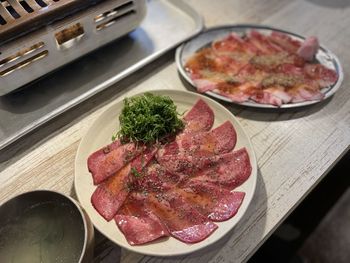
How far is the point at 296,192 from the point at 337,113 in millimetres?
508

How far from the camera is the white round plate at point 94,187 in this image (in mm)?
1033

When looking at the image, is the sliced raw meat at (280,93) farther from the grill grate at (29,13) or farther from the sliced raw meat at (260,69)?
the grill grate at (29,13)

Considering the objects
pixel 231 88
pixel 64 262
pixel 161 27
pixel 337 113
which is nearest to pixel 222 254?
pixel 64 262

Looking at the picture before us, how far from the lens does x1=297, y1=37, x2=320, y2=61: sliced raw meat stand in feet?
5.52

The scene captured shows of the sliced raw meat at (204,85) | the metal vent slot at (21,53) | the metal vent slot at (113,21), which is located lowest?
the sliced raw meat at (204,85)

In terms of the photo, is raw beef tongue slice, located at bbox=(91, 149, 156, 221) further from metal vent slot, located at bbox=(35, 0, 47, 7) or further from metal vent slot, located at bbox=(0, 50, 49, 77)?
metal vent slot, located at bbox=(35, 0, 47, 7)

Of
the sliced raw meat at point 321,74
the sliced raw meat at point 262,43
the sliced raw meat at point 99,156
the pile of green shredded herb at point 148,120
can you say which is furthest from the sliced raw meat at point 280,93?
the sliced raw meat at point 99,156

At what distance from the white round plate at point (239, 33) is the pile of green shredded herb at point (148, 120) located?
28 cm

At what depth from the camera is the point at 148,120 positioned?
129 cm

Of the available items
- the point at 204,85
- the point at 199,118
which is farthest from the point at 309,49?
the point at 199,118

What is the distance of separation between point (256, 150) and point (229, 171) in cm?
24

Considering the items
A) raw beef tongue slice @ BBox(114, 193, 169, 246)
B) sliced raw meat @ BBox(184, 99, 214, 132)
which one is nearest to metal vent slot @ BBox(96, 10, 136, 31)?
sliced raw meat @ BBox(184, 99, 214, 132)

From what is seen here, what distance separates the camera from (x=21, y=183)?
1.29 meters

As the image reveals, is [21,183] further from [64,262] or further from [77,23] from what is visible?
[77,23]
